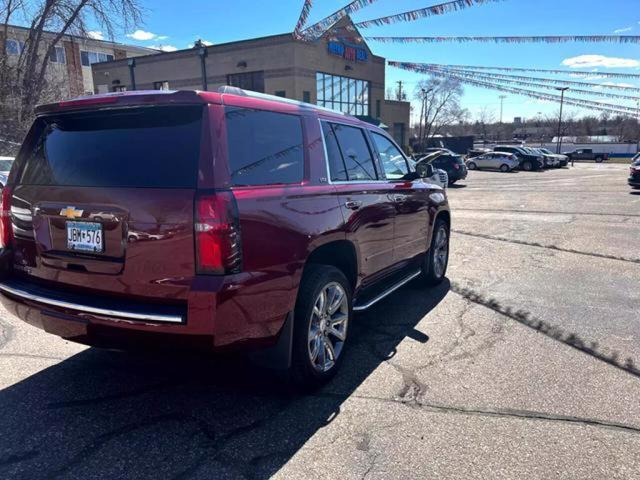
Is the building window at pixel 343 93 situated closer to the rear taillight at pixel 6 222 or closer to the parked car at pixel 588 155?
the rear taillight at pixel 6 222

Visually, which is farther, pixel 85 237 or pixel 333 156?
pixel 333 156

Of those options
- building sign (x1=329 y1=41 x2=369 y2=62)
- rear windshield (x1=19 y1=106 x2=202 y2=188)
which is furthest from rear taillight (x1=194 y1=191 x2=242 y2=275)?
building sign (x1=329 y1=41 x2=369 y2=62)

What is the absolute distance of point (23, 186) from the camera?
125 inches

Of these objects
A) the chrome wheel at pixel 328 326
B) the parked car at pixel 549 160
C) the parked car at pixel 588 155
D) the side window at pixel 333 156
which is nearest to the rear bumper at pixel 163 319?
A: the chrome wheel at pixel 328 326

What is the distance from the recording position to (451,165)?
969 inches

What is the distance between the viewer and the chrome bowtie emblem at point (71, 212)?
9.21 ft

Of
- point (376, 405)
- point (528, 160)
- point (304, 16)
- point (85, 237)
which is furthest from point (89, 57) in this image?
point (376, 405)

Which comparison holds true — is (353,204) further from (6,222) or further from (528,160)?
(528,160)

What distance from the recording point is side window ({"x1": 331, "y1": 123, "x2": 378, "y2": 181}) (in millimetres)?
3960

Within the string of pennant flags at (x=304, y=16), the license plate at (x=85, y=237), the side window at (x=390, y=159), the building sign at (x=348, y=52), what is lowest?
the license plate at (x=85, y=237)

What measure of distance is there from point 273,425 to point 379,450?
657 millimetres

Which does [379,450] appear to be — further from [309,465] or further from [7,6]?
[7,6]

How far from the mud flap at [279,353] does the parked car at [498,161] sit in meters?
37.7

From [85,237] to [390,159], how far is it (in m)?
3.06
